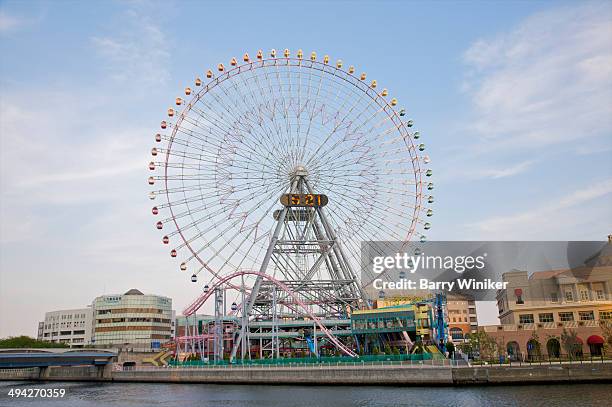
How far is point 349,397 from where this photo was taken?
149 feet

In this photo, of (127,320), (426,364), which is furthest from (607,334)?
(127,320)

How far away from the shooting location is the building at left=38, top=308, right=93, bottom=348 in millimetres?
145625

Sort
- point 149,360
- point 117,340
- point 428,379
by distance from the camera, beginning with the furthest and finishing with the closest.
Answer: point 117,340 → point 149,360 → point 428,379

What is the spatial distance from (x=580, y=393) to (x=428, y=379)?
1263 cm

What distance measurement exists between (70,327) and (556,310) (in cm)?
11845

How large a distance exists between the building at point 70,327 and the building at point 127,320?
15.0 m

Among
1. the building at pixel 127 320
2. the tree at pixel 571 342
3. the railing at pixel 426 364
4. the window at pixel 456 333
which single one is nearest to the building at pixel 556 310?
the tree at pixel 571 342

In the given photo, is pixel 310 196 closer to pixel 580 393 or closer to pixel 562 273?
pixel 562 273

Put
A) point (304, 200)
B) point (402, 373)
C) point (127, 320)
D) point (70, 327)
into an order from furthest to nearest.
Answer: point (70, 327)
point (127, 320)
point (304, 200)
point (402, 373)

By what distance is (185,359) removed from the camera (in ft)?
254

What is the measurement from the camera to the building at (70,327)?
478 feet

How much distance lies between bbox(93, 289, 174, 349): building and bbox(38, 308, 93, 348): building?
14977 millimetres

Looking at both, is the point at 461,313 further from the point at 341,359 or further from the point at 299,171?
the point at 341,359

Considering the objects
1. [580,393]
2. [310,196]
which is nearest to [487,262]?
[310,196]
